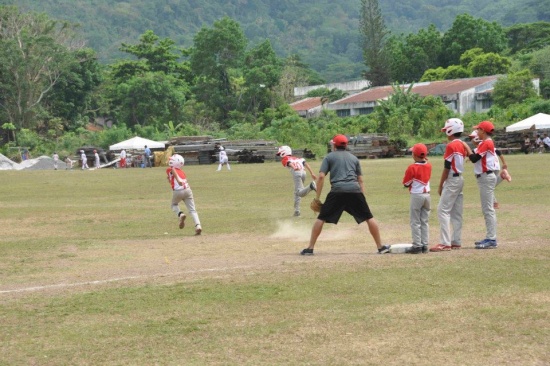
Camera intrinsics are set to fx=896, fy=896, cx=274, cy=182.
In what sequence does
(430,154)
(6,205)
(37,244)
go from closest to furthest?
(37,244), (6,205), (430,154)

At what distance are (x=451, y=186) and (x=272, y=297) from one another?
15.0ft

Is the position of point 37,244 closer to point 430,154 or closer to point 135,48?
point 430,154

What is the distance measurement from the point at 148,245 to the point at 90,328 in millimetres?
8227

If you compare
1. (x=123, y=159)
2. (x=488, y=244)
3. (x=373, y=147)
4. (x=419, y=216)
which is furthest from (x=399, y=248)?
(x=123, y=159)

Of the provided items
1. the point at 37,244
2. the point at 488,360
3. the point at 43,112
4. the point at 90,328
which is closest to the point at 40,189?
the point at 37,244

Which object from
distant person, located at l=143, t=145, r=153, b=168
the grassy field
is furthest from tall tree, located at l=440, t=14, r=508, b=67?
the grassy field

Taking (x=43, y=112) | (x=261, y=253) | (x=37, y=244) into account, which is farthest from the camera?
(x=43, y=112)

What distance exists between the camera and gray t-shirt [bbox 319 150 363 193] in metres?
14.1

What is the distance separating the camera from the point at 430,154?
6556 centimetres

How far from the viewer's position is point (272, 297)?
10773 millimetres

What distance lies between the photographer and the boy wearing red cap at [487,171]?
557 inches

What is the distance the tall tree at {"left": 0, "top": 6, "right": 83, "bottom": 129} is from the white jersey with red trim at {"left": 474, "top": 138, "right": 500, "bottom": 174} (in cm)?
8292

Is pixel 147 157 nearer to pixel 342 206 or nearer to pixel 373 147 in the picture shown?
pixel 373 147

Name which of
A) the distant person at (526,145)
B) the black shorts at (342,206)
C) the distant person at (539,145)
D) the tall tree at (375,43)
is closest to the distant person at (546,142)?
the distant person at (539,145)
